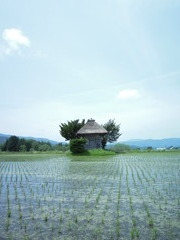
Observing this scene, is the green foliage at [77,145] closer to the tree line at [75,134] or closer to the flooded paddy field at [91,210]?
the tree line at [75,134]

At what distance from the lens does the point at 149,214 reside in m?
6.76

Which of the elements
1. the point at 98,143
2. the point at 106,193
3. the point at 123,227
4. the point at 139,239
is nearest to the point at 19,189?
the point at 106,193

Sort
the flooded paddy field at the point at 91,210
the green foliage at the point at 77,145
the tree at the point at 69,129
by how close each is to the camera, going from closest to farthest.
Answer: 1. the flooded paddy field at the point at 91,210
2. the green foliage at the point at 77,145
3. the tree at the point at 69,129

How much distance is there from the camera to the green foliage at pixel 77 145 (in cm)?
3149

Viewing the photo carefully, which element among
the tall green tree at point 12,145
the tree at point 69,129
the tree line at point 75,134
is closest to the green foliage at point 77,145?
the tree line at point 75,134

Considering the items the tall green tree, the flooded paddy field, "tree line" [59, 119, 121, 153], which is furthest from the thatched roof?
the tall green tree

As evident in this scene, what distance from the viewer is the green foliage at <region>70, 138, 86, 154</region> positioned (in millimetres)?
31491

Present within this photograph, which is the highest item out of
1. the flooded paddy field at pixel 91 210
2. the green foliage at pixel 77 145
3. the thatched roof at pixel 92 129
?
the thatched roof at pixel 92 129

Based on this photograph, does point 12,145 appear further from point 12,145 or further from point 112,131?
point 112,131

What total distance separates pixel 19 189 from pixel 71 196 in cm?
244

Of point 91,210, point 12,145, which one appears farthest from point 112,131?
point 91,210

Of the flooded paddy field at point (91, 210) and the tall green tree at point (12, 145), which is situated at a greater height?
the tall green tree at point (12, 145)

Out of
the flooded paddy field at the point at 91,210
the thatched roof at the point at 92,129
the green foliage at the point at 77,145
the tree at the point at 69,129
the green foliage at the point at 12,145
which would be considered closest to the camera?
the flooded paddy field at the point at 91,210

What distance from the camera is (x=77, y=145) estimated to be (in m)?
31.7
